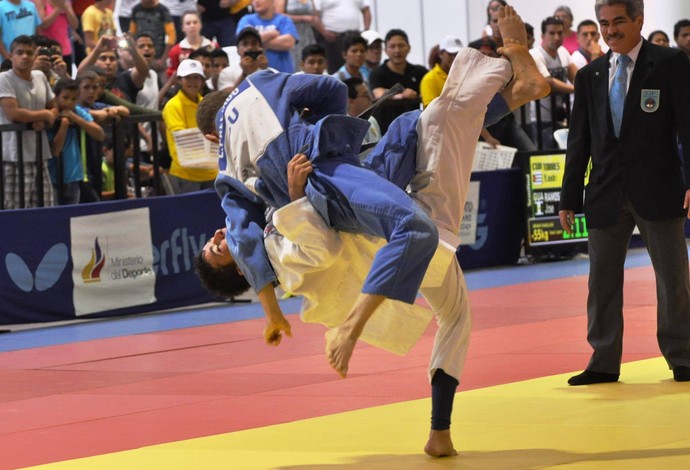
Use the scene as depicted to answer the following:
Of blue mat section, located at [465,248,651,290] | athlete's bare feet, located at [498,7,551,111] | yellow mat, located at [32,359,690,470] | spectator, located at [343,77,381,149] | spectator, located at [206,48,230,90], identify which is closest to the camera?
yellow mat, located at [32,359,690,470]

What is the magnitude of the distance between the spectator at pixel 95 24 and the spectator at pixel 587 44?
18.7 ft

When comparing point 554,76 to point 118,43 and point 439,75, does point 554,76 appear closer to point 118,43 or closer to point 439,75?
point 439,75

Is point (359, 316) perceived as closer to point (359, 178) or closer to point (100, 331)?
point (359, 178)

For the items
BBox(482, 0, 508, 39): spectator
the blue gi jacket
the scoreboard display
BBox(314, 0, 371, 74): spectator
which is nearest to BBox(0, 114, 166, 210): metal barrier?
BBox(314, 0, 371, 74): spectator

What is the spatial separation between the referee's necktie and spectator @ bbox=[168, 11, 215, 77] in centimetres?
728

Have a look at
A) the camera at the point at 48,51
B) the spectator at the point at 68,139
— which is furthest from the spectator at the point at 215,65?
the spectator at the point at 68,139

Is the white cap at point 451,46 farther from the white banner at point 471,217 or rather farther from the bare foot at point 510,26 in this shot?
the bare foot at point 510,26

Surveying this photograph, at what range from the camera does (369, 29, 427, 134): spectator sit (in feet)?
45.1

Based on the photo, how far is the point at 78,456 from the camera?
5.86m

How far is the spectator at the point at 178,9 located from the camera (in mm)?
14914

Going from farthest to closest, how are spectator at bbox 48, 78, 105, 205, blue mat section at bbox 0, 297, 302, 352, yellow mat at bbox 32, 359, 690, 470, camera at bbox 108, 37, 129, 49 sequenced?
camera at bbox 108, 37, 129, 49
spectator at bbox 48, 78, 105, 205
blue mat section at bbox 0, 297, 302, 352
yellow mat at bbox 32, 359, 690, 470

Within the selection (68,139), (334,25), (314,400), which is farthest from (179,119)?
(314,400)

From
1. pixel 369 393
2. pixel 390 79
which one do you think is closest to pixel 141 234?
pixel 390 79

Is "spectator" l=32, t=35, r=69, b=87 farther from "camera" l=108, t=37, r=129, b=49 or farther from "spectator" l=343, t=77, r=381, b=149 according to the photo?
"spectator" l=343, t=77, r=381, b=149
